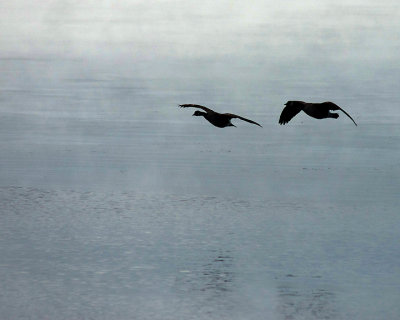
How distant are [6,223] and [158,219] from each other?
9.37ft

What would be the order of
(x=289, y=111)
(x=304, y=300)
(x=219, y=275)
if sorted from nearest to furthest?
(x=304, y=300) < (x=219, y=275) < (x=289, y=111)

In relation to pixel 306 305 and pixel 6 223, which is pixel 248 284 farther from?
pixel 6 223

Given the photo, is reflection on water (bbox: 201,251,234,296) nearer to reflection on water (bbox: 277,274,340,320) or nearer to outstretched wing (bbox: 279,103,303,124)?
reflection on water (bbox: 277,274,340,320)

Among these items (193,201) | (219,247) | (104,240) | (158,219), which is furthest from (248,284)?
(193,201)

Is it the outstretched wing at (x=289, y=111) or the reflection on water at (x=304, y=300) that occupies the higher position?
the outstretched wing at (x=289, y=111)

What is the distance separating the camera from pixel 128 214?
2191cm

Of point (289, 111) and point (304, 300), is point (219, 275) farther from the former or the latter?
point (289, 111)

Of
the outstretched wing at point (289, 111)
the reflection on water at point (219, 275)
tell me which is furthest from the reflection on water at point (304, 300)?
the outstretched wing at point (289, 111)

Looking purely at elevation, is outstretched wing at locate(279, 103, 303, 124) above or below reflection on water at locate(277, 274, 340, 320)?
above

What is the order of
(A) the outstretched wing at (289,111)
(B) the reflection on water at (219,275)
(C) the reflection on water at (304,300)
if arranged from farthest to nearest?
(A) the outstretched wing at (289,111) → (B) the reflection on water at (219,275) → (C) the reflection on water at (304,300)

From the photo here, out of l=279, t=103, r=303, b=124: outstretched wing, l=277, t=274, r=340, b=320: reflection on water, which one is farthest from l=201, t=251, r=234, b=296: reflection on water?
l=279, t=103, r=303, b=124: outstretched wing

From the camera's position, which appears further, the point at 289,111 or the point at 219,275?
the point at 289,111

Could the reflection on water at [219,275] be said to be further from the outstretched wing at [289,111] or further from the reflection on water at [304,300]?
the outstretched wing at [289,111]

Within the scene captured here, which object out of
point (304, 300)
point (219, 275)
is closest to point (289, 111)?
point (219, 275)
